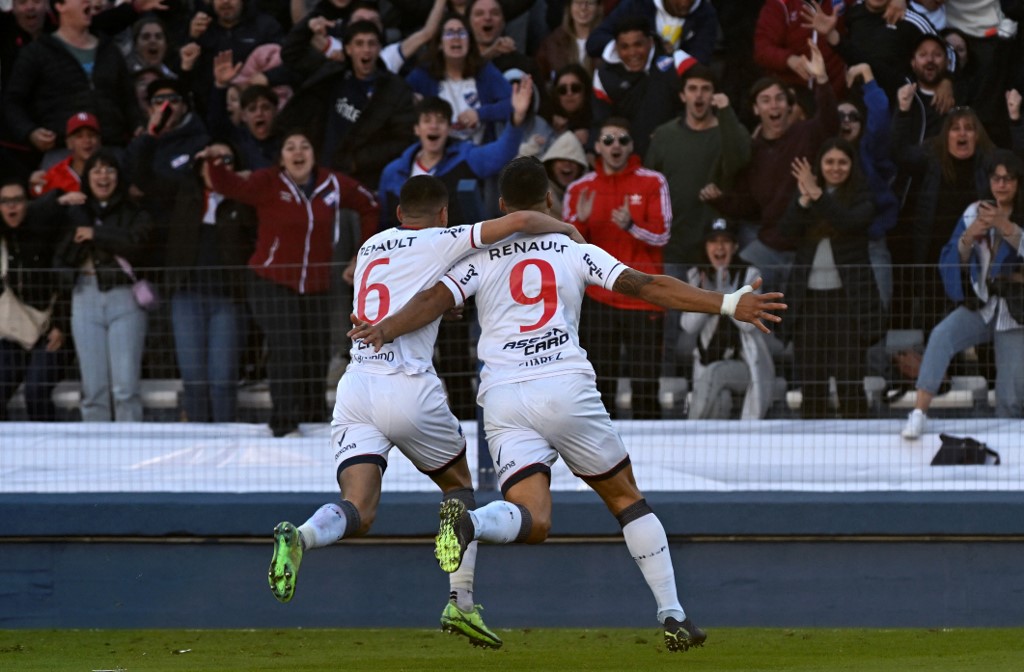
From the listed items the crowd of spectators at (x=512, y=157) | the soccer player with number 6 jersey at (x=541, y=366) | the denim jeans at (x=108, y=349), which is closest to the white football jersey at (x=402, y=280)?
the soccer player with number 6 jersey at (x=541, y=366)

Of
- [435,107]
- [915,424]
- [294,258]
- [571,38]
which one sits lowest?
[915,424]

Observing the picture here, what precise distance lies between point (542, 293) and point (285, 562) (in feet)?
5.04

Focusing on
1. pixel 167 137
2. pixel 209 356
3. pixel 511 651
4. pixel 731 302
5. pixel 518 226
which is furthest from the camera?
pixel 167 137

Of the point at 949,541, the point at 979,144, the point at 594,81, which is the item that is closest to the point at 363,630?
the point at 949,541

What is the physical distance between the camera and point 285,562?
554cm

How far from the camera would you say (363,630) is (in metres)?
8.02

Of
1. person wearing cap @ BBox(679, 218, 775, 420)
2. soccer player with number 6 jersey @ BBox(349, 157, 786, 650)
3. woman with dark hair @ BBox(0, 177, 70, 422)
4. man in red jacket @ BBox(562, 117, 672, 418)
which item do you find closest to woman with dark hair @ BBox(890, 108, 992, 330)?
person wearing cap @ BBox(679, 218, 775, 420)

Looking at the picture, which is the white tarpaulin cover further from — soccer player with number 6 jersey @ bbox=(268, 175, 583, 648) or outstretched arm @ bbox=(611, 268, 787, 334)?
outstretched arm @ bbox=(611, 268, 787, 334)

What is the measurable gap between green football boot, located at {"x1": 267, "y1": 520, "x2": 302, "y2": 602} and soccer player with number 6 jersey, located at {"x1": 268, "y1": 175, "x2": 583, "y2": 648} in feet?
1.29

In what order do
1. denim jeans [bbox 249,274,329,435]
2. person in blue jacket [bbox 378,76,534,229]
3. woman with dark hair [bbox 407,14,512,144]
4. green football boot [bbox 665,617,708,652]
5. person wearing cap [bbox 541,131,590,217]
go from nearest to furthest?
green football boot [bbox 665,617,708,652] → denim jeans [bbox 249,274,329,435] → person in blue jacket [bbox 378,76,534,229] → person wearing cap [bbox 541,131,590,217] → woman with dark hair [bbox 407,14,512,144]

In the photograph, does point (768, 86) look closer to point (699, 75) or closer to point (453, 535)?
point (699, 75)

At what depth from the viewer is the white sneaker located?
805 centimetres

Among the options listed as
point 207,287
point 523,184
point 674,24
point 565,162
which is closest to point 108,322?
point 207,287

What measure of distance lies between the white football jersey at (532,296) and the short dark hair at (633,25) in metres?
3.62
